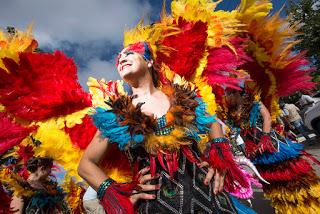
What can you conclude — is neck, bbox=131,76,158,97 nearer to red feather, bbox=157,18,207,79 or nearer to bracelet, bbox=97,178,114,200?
red feather, bbox=157,18,207,79

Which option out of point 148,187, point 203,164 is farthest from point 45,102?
point 203,164

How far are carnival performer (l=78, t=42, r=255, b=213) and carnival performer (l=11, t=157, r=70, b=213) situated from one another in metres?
2.08

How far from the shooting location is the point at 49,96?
2.13 m

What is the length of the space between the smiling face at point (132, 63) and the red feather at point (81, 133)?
0.40 m

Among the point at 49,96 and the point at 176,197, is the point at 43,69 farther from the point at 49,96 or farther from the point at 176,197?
the point at 176,197

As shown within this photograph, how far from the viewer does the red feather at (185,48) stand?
98.7 inches

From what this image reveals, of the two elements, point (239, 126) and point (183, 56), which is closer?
point (183, 56)

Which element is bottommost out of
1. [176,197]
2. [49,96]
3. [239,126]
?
[176,197]

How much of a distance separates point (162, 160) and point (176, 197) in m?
0.21

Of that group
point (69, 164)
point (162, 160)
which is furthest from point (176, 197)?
point (69, 164)

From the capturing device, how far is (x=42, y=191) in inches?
149

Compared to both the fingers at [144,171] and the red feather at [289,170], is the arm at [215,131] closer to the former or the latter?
the fingers at [144,171]

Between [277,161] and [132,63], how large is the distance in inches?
84.8

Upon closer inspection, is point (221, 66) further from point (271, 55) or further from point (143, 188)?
point (143, 188)
